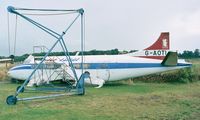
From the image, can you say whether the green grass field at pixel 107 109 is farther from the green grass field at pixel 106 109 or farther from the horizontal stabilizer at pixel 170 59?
the horizontal stabilizer at pixel 170 59

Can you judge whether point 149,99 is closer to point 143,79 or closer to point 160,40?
point 160,40

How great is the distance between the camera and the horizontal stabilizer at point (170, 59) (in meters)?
27.7

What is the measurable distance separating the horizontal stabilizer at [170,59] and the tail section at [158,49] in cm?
98

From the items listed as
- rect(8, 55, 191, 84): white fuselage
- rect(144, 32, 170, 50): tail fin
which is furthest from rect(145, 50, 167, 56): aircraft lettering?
rect(8, 55, 191, 84): white fuselage

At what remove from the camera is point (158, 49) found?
96.3 ft

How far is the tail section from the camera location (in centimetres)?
2912

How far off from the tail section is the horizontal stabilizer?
38.5 inches

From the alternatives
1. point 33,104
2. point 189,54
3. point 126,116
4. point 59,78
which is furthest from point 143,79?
point 189,54

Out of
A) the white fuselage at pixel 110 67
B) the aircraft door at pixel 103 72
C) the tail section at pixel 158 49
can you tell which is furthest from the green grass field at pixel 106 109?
the aircraft door at pixel 103 72

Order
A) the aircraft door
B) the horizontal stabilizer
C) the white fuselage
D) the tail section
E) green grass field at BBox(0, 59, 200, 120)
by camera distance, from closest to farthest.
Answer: green grass field at BBox(0, 59, 200, 120)
the horizontal stabilizer
the white fuselage
the tail section
the aircraft door

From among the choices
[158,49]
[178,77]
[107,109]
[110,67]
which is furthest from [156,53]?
[107,109]

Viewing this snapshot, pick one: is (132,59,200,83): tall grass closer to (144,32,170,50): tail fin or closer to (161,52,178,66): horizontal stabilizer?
(144,32,170,50): tail fin

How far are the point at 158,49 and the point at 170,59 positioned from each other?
1.75 metres

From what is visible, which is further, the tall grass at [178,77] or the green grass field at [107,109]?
the tall grass at [178,77]
